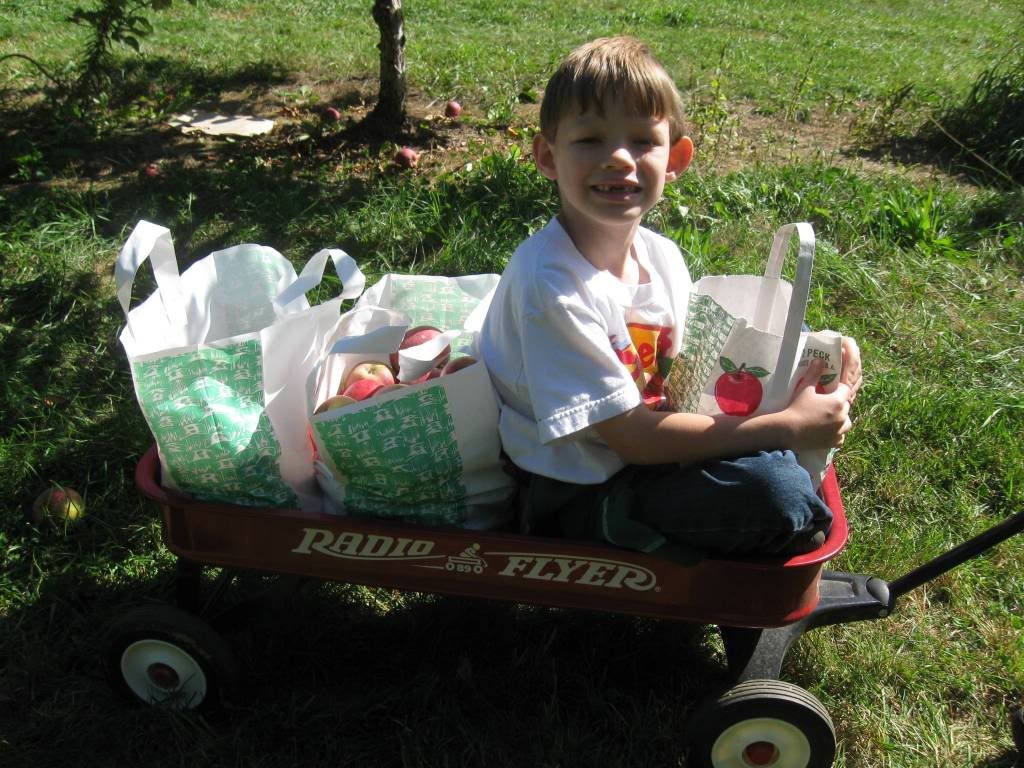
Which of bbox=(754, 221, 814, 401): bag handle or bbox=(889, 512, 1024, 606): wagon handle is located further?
bbox=(889, 512, 1024, 606): wagon handle

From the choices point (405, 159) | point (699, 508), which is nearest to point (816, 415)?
point (699, 508)

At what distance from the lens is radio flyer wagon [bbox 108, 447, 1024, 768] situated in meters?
1.89

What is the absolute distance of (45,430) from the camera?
2.96 meters

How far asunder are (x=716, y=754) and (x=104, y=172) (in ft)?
13.2

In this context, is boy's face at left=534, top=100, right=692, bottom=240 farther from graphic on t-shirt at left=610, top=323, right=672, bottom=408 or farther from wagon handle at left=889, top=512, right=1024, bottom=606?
wagon handle at left=889, top=512, right=1024, bottom=606

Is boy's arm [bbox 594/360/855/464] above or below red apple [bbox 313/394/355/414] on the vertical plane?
above

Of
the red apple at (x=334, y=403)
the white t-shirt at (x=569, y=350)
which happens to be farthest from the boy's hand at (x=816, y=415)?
the red apple at (x=334, y=403)

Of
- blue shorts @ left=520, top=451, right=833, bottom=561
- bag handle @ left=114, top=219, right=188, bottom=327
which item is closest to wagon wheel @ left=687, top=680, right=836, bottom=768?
blue shorts @ left=520, top=451, right=833, bottom=561

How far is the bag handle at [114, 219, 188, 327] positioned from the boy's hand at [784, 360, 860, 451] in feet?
4.66

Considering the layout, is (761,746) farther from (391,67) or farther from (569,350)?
(391,67)

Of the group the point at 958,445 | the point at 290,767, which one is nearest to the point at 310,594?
the point at 290,767

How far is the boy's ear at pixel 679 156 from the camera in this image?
2117 millimetres

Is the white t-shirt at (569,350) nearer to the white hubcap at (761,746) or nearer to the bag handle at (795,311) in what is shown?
the bag handle at (795,311)

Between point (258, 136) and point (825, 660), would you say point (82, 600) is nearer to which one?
point (825, 660)
